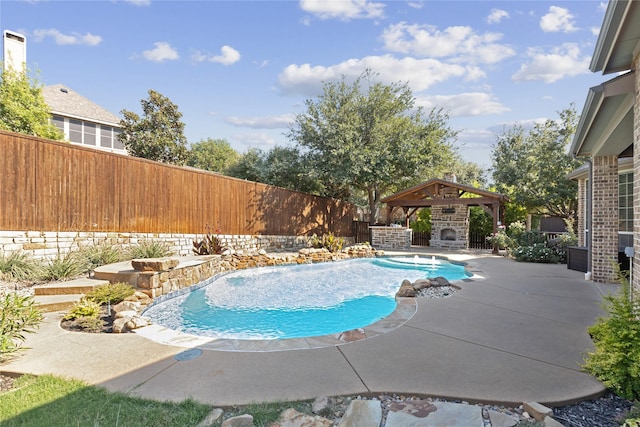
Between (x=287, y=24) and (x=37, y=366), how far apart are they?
482 inches

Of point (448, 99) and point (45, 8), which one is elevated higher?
point (45, 8)

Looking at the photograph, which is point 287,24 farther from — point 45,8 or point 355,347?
point 355,347

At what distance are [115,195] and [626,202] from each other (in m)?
13.0

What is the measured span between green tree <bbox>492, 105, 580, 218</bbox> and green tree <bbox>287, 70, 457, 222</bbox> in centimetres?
427

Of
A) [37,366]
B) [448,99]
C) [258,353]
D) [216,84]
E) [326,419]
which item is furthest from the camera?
[448,99]

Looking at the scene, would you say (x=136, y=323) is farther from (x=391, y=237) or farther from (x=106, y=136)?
(x=106, y=136)

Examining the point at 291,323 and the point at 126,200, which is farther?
the point at 126,200

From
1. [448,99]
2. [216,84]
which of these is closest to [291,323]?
[216,84]

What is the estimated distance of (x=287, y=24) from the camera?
39.6 ft

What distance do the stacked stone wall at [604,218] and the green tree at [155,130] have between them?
18941 mm

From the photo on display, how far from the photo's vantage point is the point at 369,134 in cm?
1669

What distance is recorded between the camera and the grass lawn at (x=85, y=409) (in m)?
2.23

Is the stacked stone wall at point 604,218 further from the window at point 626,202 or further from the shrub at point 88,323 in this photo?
the shrub at point 88,323

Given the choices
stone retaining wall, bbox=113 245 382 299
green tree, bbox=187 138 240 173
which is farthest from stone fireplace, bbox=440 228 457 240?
green tree, bbox=187 138 240 173
